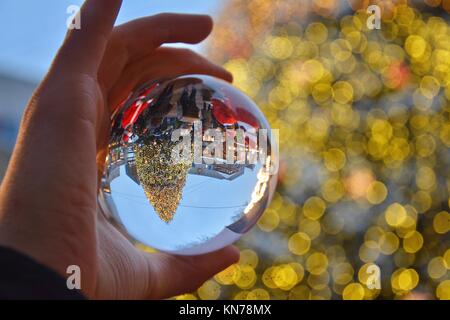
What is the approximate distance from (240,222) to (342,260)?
4.68ft

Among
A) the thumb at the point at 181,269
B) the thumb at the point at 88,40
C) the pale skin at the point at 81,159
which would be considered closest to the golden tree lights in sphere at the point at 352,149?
the thumb at the point at 181,269

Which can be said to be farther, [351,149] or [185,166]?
[351,149]

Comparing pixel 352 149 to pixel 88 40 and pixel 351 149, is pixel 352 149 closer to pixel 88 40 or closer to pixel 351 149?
pixel 351 149

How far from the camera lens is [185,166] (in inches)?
28.4

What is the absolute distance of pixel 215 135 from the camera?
2.41ft

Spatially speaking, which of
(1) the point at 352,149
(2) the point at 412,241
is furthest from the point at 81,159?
(2) the point at 412,241

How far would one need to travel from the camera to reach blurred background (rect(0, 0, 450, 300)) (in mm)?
2008

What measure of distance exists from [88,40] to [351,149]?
1.50 metres

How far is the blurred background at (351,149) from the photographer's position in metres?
2.01

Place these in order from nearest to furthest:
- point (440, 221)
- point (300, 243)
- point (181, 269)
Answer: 1. point (181, 269)
2. point (440, 221)
3. point (300, 243)

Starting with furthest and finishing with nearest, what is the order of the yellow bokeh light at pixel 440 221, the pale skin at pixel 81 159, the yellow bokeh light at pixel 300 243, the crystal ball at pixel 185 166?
the yellow bokeh light at pixel 300 243
the yellow bokeh light at pixel 440 221
the crystal ball at pixel 185 166
the pale skin at pixel 81 159

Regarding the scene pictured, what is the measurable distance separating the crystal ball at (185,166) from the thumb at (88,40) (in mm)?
103

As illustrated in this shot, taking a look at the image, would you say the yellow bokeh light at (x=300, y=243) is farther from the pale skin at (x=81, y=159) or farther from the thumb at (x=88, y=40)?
the thumb at (x=88, y=40)

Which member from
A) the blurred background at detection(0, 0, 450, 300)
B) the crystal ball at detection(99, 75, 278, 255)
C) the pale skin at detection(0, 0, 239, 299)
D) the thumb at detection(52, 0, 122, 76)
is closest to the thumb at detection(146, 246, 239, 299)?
the pale skin at detection(0, 0, 239, 299)
